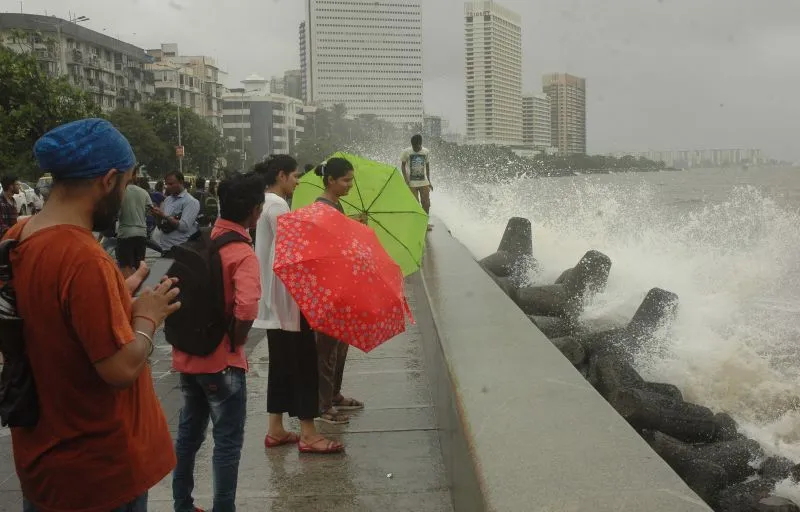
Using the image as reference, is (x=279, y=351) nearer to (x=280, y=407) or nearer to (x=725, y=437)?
(x=280, y=407)

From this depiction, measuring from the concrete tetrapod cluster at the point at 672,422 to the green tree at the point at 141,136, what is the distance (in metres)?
69.6

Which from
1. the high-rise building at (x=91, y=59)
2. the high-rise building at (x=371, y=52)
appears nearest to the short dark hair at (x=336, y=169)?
the high-rise building at (x=371, y=52)

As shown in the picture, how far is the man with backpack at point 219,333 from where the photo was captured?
3.49m

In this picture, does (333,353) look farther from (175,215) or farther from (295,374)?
(175,215)

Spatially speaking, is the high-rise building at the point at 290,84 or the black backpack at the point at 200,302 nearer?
the black backpack at the point at 200,302

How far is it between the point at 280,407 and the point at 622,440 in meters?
2.30

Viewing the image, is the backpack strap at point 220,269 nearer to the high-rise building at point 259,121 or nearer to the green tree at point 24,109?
the green tree at point 24,109

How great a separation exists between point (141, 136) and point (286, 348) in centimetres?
7575

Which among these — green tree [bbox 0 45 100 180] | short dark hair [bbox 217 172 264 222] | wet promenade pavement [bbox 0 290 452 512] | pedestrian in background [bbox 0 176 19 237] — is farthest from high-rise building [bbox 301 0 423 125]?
short dark hair [bbox 217 172 264 222]

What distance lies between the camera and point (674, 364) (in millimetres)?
9047

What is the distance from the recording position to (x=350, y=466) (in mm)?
4617

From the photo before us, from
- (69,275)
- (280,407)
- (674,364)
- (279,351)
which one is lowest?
(674,364)

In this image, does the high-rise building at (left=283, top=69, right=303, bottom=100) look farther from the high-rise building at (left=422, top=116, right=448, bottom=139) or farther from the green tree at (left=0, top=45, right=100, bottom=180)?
the green tree at (left=0, top=45, right=100, bottom=180)

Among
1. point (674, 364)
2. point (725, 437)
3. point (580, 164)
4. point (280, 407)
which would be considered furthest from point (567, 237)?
point (580, 164)
